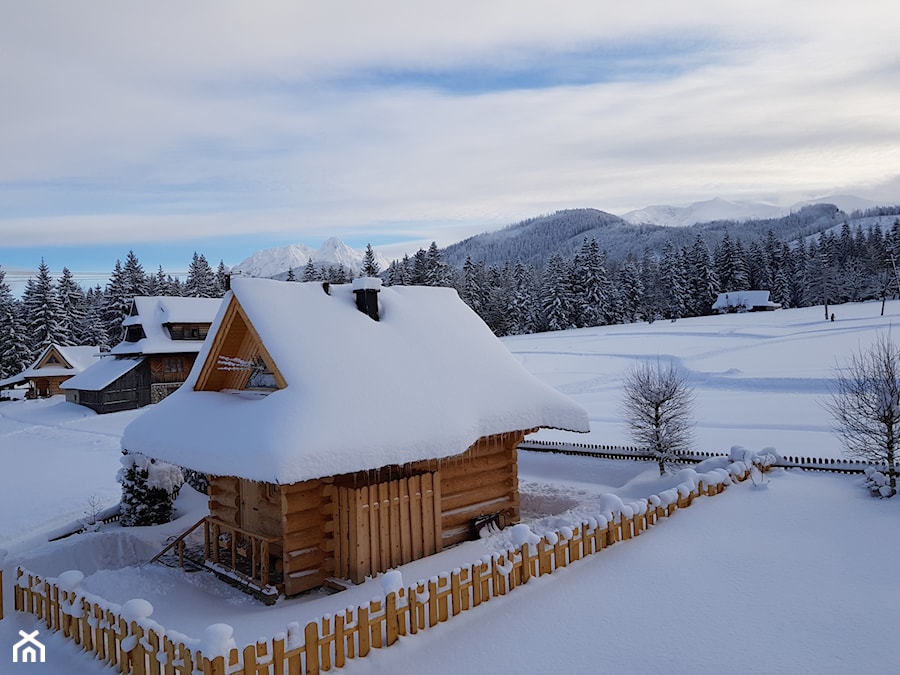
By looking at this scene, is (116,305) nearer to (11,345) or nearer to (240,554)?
(11,345)

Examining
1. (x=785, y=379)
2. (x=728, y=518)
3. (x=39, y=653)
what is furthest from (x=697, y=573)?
(x=785, y=379)

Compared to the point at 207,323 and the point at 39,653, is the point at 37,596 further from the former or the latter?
the point at 207,323

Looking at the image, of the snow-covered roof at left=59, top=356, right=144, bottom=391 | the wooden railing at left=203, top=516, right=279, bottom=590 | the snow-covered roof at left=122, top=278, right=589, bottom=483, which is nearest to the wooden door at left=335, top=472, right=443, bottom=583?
the snow-covered roof at left=122, top=278, right=589, bottom=483

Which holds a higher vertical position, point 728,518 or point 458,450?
point 458,450

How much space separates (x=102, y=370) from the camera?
47531mm

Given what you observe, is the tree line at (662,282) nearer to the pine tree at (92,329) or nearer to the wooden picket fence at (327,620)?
the pine tree at (92,329)

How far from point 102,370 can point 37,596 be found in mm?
43250

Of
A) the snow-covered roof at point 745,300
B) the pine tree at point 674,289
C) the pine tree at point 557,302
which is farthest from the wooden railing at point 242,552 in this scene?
the snow-covered roof at point 745,300

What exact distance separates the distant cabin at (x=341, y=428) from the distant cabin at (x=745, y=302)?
76.7 m

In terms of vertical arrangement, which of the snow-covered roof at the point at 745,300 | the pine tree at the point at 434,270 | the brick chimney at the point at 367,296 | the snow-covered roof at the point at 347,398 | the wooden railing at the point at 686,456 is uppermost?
the pine tree at the point at 434,270

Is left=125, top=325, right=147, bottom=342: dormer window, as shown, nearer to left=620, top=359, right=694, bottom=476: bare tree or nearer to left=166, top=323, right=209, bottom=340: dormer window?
left=166, top=323, right=209, bottom=340: dormer window

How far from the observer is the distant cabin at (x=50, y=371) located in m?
58.4

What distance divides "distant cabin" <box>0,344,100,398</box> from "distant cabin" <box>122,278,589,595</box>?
52.2 m

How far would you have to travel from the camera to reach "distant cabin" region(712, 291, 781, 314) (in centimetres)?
8269
